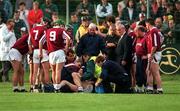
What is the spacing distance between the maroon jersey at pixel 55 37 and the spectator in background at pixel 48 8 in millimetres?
8260

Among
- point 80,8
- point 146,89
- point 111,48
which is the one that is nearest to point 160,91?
point 146,89

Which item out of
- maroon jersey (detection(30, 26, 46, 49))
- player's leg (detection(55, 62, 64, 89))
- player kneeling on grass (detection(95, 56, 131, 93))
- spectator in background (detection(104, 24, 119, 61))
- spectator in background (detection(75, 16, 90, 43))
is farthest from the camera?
spectator in background (detection(75, 16, 90, 43))

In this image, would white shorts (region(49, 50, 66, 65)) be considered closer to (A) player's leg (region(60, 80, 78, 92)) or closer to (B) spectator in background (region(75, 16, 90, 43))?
(A) player's leg (region(60, 80, 78, 92))

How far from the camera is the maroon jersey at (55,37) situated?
23.9 metres

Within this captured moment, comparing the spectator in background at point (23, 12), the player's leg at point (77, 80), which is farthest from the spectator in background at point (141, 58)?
the spectator in background at point (23, 12)

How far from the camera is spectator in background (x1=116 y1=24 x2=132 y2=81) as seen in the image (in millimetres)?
24375

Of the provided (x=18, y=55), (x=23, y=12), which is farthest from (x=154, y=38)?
(x=23, y=12)

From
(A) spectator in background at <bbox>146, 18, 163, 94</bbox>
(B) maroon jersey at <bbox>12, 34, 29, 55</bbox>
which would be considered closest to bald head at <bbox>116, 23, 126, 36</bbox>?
(A) spectator in background at <bbox>146, 18, 163, 94</bbox>

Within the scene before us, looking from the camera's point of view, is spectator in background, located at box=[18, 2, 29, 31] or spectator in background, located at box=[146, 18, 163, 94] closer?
spectator in background, located at box=[146, 18, 163, 94]

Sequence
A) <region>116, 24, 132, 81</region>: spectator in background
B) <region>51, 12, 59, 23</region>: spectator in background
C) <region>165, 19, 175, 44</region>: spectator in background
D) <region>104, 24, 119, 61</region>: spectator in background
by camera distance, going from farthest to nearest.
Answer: <region>165, 19, 175, 44</region>: spectator in background, <region>51, 12, 59, 23</region>: spectator in background, <region>104, 24, 119, 61</region>: spectator in background, <region>116, 24, 132, 81</region>: spectator in background

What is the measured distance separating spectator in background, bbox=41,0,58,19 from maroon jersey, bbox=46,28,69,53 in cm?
826

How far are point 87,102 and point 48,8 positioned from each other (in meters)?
14.3

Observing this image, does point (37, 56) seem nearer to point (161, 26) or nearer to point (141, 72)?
point (141, 72)

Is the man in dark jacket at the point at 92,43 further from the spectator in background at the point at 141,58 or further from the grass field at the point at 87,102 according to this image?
the grass field at the point at 87,102
